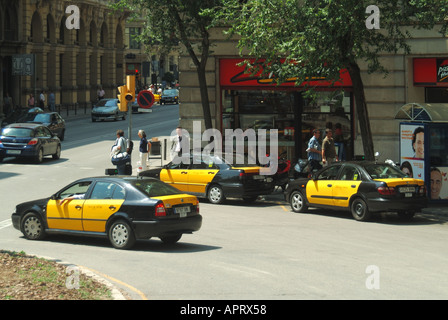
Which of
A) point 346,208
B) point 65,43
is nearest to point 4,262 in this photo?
point 346,208

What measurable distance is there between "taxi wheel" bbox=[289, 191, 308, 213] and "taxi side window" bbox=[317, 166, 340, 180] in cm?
79

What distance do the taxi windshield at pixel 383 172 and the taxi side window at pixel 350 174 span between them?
27 centimetres

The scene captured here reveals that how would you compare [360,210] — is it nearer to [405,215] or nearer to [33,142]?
[405,215]

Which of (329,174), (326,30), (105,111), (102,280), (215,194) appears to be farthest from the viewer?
(105,111)

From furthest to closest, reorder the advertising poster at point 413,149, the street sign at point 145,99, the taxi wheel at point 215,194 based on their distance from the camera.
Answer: the street sign at point 145,99 < the taxi wheel at point 215,194 < the advertising poster at point 413,149

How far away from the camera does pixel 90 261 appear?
12.9m

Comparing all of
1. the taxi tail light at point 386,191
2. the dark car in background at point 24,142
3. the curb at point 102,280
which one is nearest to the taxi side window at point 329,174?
the taxi tail light at point 386,191

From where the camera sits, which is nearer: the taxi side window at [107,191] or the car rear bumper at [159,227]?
the car rear bumper at [159,227]

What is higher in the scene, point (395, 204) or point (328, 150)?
point (328, 150)

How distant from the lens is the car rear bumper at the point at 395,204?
57.9 ft

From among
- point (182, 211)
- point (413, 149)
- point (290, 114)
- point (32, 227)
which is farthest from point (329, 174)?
point (290, 114)

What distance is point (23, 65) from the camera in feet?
174

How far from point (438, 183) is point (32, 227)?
10.9m

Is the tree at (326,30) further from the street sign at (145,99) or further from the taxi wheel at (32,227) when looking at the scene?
the taxi wheel at (32,227)
